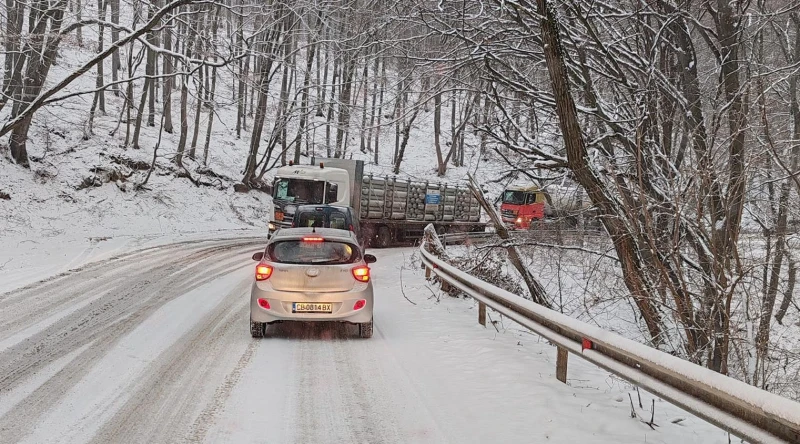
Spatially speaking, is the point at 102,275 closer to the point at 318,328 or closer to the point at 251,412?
the point at 318,328

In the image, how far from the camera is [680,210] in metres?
6.18

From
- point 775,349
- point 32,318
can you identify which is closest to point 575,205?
point 775,349

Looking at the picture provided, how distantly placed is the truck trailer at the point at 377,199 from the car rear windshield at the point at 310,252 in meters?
11.4

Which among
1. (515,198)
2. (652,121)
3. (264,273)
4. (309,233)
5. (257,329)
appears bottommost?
(257,329)

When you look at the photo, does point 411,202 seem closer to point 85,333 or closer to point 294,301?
point 294,301

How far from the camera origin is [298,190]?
2041cm

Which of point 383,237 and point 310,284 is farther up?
point 310,284

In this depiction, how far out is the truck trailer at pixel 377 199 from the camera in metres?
20.5

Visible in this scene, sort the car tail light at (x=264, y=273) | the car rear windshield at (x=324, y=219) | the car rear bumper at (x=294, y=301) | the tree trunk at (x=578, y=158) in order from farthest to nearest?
the car rear windshield at (x=324, y=219), the car tail light at (x=264, y=273), the car rear bumper at (x=294, y=301), the tree trunk at (x=578, y=158)

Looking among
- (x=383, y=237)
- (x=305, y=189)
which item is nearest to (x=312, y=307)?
(x=305, y=189)

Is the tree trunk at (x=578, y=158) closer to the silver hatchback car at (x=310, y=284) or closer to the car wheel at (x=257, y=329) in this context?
the silver hatchback car at (x=310, y=284)

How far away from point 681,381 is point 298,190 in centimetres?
1744

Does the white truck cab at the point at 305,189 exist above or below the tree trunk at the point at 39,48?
below

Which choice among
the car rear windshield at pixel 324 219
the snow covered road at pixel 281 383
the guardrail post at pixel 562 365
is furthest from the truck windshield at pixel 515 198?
the guardrail post at pixel 562 365
